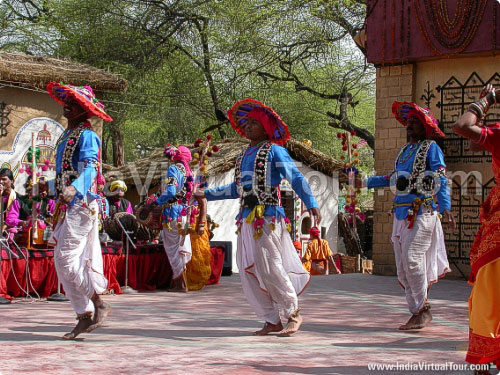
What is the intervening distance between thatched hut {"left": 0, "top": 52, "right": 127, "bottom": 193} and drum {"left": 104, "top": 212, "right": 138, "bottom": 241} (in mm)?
3994

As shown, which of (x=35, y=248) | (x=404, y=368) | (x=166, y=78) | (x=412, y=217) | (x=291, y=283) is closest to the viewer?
(x=404, y=368)

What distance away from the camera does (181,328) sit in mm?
6840

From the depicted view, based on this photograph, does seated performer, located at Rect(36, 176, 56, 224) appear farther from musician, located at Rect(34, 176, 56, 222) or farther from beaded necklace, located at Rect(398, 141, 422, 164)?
beaded necklace, located at Rect(398, 141, 422, 164)

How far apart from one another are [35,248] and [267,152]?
468 cm

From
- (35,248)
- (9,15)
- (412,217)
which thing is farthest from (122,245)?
(9,15)

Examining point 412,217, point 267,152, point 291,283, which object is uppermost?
point 267,152

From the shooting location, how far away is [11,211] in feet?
33.7

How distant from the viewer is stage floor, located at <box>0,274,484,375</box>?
4.94 m

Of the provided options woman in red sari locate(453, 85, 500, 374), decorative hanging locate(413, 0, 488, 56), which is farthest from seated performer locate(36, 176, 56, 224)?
woman in red sari locate(453, 85, 500, 374)

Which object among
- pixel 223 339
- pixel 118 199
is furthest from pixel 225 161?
pixel 223 339

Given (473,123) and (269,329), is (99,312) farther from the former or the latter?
(473,123)

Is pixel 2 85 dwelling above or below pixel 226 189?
above

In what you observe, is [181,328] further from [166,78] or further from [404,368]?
[166,78]

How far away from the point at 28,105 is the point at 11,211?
17.6 feet
